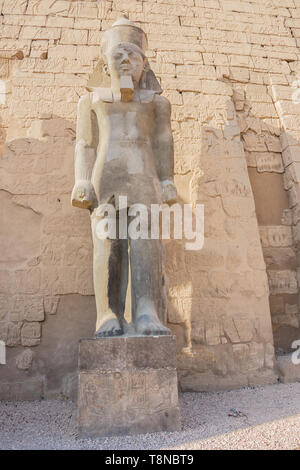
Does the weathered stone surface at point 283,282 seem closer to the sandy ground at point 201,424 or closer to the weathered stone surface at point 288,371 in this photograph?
the weathered stone surface at point 288,371

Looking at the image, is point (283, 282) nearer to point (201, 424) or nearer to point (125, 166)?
point (201, 424)

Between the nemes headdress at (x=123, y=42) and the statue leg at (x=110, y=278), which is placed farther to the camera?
the nemes headdress at (x=123, y=42)

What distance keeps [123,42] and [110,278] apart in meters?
1.68

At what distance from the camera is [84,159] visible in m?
2.63

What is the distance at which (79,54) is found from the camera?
3996 mm

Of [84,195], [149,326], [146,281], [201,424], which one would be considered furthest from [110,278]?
[201,424]

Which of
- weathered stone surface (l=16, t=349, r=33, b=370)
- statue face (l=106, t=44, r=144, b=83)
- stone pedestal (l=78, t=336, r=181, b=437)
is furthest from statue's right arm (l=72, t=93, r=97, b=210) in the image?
weathered stone surface (l=16, t=349, r=33, b=370)

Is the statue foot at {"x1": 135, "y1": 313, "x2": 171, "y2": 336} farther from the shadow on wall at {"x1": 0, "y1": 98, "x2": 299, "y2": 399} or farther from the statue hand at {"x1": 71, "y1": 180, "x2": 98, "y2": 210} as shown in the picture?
the shadow on wall at {"x1": 0, "y1": 98, "x2": 299, "y2": 399}

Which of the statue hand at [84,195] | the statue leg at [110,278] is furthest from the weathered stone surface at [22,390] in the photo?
the statue hand at [84,195]

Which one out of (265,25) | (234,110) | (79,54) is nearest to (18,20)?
(79,54)

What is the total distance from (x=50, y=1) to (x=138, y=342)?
4030mm

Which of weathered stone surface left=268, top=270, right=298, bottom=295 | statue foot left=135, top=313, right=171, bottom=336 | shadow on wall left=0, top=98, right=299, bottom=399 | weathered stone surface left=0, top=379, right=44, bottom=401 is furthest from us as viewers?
weathered stone surface left=268, top=270, right=298, bottom=295

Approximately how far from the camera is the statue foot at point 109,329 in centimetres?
220

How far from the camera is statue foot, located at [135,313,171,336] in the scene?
216 cm
